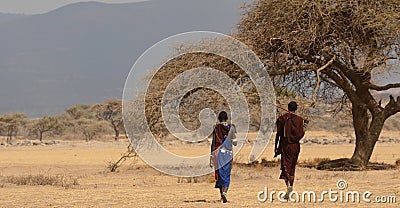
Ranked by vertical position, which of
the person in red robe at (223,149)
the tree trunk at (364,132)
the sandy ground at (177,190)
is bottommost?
the sandy ground at (177,190)

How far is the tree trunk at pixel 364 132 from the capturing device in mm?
26312

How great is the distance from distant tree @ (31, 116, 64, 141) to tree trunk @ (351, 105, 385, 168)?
64936 mm

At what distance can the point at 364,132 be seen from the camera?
26484mm

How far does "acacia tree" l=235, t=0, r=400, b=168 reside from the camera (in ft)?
78.8

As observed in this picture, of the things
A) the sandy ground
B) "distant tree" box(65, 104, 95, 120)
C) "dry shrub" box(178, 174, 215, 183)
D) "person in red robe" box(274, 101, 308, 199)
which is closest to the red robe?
"person in red robe" box(274, 101, 308, 199)

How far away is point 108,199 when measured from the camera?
16.1 metres

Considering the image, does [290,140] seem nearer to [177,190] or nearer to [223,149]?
[223,149]

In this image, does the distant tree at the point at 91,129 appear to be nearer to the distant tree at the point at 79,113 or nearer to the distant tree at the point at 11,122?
the distant tree at the point at 11,122

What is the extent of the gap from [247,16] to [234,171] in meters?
5.61

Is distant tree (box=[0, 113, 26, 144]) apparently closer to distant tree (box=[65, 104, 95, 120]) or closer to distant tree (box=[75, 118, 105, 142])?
distant tree (box=[75, 118, 105, 142])

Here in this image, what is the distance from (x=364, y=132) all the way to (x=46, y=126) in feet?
217

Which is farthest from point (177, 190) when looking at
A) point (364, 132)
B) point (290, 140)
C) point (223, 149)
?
point (364, 132)

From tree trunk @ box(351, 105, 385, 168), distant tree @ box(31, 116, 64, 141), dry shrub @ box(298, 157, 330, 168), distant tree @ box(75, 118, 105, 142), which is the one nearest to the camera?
tree trunk @ box(351, 105, 385, 168)

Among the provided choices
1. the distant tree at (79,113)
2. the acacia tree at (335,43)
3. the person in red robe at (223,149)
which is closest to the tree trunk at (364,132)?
the acacia tree at (335,43)
